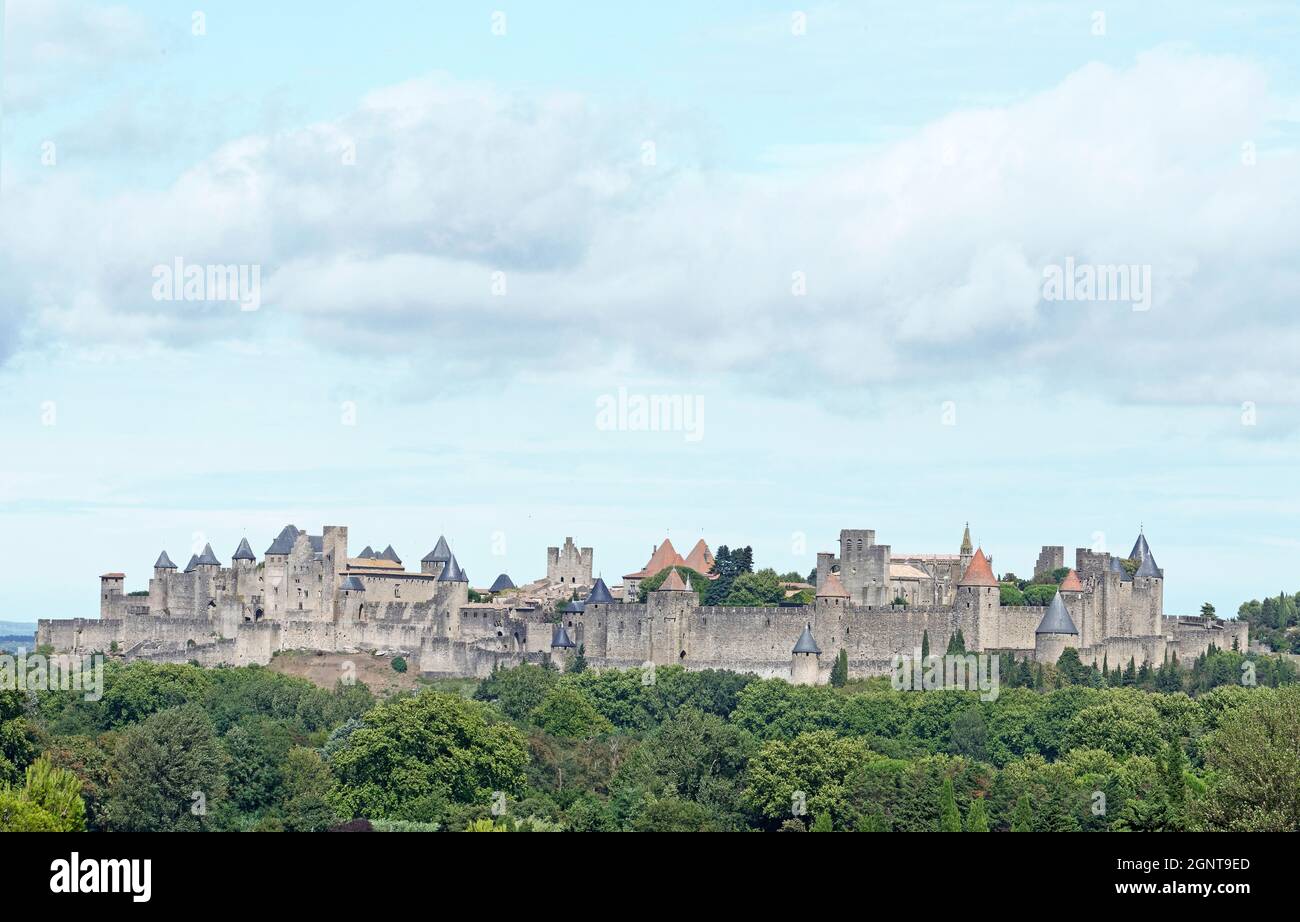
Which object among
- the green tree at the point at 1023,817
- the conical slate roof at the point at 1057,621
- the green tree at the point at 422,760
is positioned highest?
the conical slate roof at the point at 1057,621

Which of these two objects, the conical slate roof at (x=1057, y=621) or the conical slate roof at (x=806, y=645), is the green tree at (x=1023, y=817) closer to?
the conical slate roof at (x=1057, y=621)

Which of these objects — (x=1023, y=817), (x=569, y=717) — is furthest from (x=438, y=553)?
(x=1023, y=817)

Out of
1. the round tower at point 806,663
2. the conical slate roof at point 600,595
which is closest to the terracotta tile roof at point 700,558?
the conical slate roof at point 600,595

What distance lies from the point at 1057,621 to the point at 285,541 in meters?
29.2

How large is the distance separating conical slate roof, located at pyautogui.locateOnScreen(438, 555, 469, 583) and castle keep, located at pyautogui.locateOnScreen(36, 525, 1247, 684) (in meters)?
0.05

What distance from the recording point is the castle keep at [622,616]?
7181cm

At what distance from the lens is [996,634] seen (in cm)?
7144

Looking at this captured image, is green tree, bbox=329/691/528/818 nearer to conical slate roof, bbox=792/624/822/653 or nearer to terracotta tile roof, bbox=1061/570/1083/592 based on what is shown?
conical slate roof, bbox=792/624/822/653

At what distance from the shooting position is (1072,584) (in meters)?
72.8

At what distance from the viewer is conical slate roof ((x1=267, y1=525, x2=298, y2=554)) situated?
82.9m

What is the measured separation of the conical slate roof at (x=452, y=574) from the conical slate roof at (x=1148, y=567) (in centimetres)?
2405

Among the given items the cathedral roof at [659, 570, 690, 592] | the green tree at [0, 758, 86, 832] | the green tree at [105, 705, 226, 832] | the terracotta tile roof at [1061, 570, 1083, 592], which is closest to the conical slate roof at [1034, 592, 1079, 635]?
the terracotta tile roof at [1061, 570, 1083, 592]
